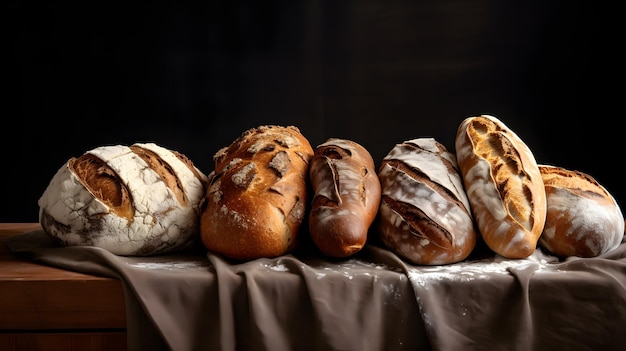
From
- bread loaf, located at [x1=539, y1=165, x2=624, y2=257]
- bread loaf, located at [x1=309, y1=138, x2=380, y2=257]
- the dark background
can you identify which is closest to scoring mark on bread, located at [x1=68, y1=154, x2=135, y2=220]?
bread loaf, located at [x1=309, y1=138, x2=380, y2=257]

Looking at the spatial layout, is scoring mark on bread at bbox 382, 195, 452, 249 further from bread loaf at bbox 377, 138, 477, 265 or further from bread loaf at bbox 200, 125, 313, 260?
bread loaf at bbox 200, 125, 313, 260

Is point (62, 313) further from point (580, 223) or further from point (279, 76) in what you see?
point (279, 76)

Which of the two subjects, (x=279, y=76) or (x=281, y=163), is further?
(x=279, y=76)

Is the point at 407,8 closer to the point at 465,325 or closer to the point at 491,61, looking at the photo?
the point at 491,61

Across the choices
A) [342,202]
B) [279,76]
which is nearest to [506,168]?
[342,202]

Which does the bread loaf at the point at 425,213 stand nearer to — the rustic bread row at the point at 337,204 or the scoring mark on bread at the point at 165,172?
the rustic bread row at the point at 337,204

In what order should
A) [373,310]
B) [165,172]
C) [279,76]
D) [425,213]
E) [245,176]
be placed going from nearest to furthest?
[373,310] → [425,213] → [245,176] → [165,172] → [279,76]

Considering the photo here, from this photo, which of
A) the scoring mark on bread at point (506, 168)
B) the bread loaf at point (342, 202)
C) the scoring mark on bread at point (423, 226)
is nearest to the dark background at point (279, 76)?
the scoring mark on bread at point (506, 168)
